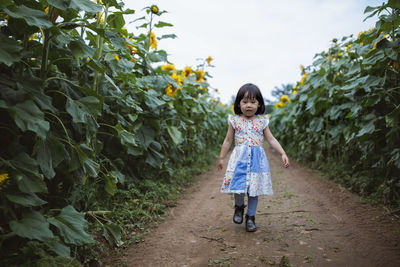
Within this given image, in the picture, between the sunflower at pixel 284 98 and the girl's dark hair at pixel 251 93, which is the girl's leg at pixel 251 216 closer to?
the girl's dark hair at pixel 251 93

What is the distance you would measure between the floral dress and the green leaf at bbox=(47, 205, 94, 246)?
4.70 feet

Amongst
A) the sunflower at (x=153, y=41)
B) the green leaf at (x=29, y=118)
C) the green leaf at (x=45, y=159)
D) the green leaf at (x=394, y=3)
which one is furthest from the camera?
the sunflower at (x=153, y=41)

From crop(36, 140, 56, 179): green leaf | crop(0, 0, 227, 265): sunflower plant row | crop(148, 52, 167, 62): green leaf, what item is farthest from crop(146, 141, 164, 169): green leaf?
crop(36, 140, 56, 179): green leaf

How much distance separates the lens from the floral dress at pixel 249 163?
285 centimetres

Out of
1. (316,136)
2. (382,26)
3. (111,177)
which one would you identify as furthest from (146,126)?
(316,136)

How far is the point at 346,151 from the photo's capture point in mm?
4633

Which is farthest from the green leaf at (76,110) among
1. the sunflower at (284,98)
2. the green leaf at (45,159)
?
the sunflower at (284,98)

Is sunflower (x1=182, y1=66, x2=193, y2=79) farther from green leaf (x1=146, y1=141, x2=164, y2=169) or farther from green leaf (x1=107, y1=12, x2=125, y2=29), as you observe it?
green leaf (x1=107, y1=12, x2=125, y2=29)

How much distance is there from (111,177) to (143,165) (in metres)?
1.45

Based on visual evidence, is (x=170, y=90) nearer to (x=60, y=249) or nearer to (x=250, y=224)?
(x=250, y=224)

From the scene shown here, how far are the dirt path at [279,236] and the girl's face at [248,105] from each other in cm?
100

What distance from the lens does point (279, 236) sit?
2.62m

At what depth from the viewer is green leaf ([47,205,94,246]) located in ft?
5.37

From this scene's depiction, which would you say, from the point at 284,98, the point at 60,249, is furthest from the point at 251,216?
the point at 284,98
